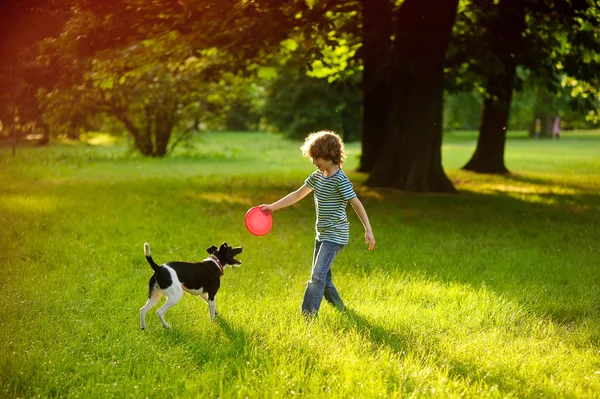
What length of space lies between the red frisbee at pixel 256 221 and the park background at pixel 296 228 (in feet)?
2.37

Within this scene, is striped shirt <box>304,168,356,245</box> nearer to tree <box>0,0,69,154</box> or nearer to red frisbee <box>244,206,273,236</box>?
red frisbee <box>244,206,273,236</box>

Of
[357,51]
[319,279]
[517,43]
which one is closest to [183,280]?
[319,279]

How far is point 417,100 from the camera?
15641mm

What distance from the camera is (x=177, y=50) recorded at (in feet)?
50.7

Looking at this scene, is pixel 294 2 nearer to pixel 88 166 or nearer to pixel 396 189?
pixel 396 189

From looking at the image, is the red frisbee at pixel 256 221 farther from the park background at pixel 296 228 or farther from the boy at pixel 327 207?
the park background at pixel 296 228

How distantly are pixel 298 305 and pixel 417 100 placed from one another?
32.0ft

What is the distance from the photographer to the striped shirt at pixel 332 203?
6.35 meters

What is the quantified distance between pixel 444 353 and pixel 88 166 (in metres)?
21.3

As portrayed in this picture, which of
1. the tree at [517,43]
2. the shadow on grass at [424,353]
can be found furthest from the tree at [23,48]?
the tree at [517,43]

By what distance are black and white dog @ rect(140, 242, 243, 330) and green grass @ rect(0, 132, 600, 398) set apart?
0.24m

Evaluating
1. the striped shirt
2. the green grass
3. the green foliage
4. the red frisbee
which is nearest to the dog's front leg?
the green grass

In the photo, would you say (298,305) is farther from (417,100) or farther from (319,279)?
(417,100)

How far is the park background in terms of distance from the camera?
5.24 metres
